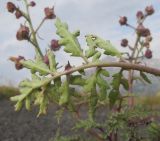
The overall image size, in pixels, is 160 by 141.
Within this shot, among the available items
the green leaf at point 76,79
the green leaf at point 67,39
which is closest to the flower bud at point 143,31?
the green leaf at point 67,39

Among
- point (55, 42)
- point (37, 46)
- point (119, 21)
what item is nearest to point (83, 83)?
point (37, 46)

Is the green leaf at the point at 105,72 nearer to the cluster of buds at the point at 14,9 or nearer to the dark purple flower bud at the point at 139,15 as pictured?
the cluster of buds at the point at 14,9

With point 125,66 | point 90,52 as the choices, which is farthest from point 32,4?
point 125,66

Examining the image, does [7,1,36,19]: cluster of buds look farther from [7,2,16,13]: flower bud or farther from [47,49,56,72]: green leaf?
[47,49,56,72]: green leaf

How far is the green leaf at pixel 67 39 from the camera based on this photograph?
1.91 metres

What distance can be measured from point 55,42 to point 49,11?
1.00ft

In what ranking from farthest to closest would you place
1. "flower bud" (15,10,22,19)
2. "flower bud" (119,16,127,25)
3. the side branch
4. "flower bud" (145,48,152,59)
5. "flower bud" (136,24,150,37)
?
"flower bud" (119,16,127,25)
"flower bud" (145,48,152,59)
"flower bud" (136,24,150,37)
"flower bud" (15,10,22,19)
the side branch

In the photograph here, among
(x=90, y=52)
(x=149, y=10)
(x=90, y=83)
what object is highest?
(x=149, y=10)

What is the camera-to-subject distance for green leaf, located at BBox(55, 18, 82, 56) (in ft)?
6.25

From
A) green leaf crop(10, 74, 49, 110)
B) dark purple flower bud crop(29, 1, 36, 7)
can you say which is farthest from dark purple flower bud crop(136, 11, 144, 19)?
green leaf crop(10, 74, 49, 110)

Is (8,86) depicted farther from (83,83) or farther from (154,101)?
(83,83)

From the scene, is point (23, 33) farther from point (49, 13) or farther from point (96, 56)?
point (96, 56)

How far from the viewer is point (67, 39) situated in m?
1.95

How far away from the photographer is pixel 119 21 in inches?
175
